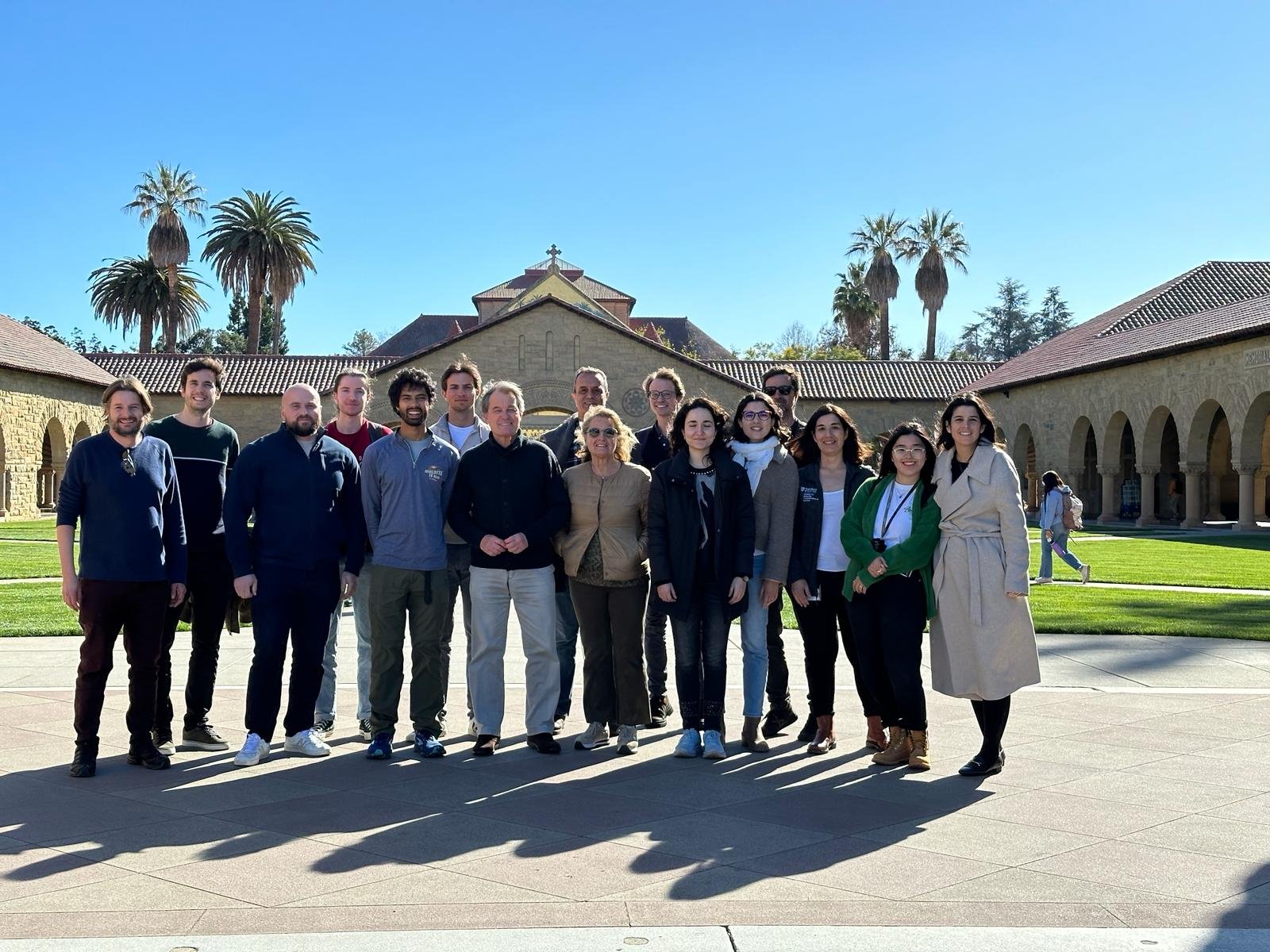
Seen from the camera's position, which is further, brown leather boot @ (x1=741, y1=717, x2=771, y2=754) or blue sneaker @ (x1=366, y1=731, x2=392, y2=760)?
brown leather boot @ (x1=741, y1=717, x2=771, y2=754)

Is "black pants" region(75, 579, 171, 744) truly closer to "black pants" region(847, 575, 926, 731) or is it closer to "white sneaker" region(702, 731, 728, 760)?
"white sneaker" region(702, 731, 728, 760)

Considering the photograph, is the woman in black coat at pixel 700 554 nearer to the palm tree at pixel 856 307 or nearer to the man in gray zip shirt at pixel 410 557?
the man in gray zip shirt at pixel 410 557

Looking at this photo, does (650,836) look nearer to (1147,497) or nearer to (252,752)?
(252,752)

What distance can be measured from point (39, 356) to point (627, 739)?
39264mm

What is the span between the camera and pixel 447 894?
4.50 metres

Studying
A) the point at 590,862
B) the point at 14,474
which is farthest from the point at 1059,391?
the point at 590,862

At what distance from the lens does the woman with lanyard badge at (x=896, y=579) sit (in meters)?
6.83

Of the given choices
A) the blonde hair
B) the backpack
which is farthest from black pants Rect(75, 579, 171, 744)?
the backpack

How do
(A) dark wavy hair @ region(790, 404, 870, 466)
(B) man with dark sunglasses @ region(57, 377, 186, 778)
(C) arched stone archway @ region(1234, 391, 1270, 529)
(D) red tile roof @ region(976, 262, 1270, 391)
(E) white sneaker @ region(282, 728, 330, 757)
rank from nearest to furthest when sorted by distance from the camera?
(B) man with dark sunglasses @ region(57, 377, 186, 778), (E) white sneaker @ region(282, 728, 330, 757), (A) dark wavy hair @ region(790, 404, 870, 466), (C) arched stone archway @ region(1234, 391, 1270, 529), (D) red tile roof @ region(976, 262, 1270, 391)

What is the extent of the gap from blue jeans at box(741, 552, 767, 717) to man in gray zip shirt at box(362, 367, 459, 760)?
1.76 meters

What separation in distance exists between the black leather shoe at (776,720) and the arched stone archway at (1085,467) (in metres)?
34.5

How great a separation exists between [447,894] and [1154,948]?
239 centimetres

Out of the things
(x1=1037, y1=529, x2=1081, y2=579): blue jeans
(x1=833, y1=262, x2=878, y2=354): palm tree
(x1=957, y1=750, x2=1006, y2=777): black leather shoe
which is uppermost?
(x1=833, y1=262, x2=878, y2=354): palm tree

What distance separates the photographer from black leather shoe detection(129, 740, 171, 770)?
21.9ft
